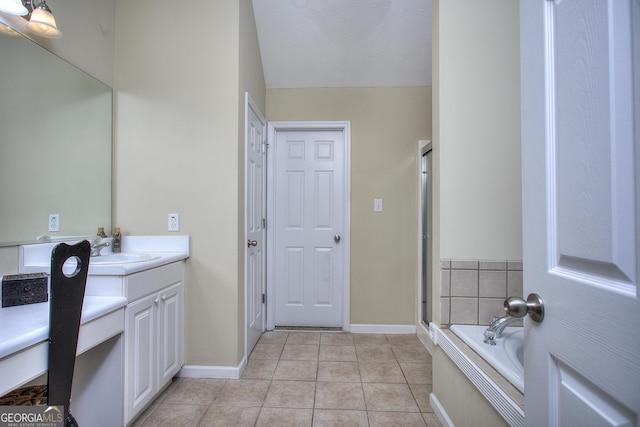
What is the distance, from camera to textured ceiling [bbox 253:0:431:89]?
2393mm

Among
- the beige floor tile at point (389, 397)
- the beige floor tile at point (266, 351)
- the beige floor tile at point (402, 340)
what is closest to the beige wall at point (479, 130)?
the beige floor tile at point (389, 397)

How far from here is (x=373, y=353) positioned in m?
2.41

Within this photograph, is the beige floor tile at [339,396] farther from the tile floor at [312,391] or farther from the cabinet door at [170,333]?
the cabinet door at [170,333]

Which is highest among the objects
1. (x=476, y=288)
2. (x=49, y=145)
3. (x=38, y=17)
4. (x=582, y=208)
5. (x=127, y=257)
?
(x=38, y=17)

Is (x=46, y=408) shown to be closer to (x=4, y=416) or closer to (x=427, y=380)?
(x=4, y=416)

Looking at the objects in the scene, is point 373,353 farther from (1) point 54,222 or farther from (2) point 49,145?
(2) point 49,145

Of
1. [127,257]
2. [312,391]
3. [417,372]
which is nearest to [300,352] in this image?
[312,391]

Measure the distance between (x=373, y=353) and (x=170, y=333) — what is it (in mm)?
1538

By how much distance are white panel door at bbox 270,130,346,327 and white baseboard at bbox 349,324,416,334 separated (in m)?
0.18

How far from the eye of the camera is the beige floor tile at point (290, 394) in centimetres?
173

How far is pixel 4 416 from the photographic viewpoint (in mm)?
836

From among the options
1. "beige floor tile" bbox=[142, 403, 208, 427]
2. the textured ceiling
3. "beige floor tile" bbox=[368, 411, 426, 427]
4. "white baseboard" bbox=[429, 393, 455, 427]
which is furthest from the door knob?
the textured ceiling

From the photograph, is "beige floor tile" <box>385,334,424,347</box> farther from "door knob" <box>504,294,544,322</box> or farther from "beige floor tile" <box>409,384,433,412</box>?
"door knob" <box>504,294,544,322</box>

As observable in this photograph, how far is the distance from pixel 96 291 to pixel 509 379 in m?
1.82
